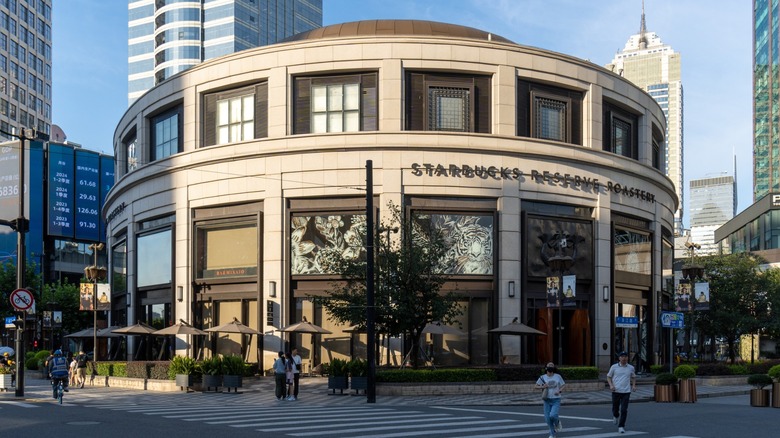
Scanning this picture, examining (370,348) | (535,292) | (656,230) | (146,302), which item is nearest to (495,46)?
(535,292)

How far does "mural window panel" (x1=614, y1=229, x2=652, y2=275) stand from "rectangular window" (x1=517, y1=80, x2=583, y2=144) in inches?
242

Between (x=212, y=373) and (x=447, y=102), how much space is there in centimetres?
1741

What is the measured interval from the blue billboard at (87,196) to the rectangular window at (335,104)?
221 ft

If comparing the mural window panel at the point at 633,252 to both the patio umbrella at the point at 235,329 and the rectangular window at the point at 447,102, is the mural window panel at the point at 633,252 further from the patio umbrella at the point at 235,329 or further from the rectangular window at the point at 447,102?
the patio umbrella at the point at 235,329

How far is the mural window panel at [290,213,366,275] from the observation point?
44250 millimetres

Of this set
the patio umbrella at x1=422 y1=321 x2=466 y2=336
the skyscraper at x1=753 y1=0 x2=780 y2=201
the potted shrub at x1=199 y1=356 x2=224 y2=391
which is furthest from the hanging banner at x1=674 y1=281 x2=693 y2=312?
the skyscraper at x1=753 y1=0 x2=780 y2=201

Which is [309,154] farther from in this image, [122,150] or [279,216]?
[122,150]

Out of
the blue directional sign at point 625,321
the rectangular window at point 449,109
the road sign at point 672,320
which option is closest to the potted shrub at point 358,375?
the rectangular window at point 449,109

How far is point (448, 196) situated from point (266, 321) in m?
10.4

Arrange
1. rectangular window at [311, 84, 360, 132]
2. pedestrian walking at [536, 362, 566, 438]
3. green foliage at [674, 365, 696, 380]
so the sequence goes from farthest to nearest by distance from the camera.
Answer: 1. rectangular window at [311, 84, 360, 132]
2. green foliage at [674, 365, 696, 380]
3. pedestrian walking at [536, 362, 566, 438]

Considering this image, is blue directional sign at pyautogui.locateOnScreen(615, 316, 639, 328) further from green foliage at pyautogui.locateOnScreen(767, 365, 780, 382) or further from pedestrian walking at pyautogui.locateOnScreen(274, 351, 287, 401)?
pedestrian walking at pyautogui.locateOnScreen(274, 351, 287, 401)

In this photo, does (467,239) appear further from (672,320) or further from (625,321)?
(625,321)

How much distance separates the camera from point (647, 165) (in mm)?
51969

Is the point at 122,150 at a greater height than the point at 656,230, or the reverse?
the point at 122,150
